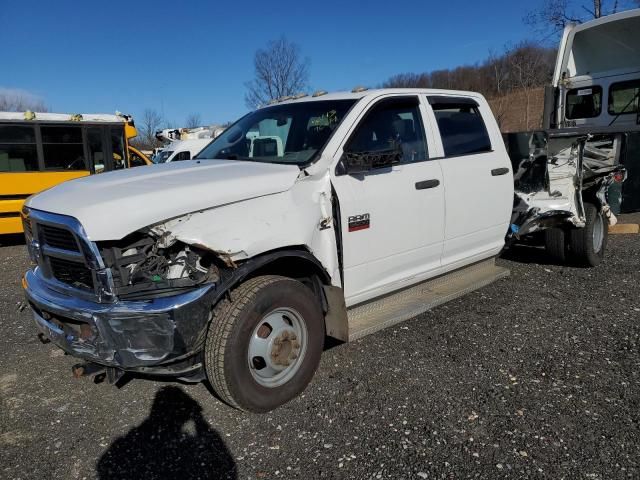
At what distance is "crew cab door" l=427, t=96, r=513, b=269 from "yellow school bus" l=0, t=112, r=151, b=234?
8.39 meters

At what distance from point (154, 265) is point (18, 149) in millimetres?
9033

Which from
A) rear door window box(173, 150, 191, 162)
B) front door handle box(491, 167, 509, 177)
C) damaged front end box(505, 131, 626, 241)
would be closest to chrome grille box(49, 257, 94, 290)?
front door handle box(491, 167, 509, 177)

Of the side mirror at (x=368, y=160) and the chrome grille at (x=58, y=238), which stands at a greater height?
the side mirror at (x=368, y=160)

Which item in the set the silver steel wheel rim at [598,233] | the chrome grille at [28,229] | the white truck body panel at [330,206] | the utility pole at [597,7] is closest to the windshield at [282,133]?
the white truck body panel at [330,206]

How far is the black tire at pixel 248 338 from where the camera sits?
2998 millimetres

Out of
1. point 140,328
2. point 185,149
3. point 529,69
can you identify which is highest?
point 529,69

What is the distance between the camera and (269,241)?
314 cm

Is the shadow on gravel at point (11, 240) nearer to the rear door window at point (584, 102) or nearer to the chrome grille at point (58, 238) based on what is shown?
the chrome grille at point (58, 238)

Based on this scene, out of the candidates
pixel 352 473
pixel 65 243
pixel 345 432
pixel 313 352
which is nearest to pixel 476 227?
pixel 313 352

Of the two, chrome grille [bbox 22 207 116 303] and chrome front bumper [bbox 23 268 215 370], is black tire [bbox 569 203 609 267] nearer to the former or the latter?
chrome front bumper [bbox 23 268 215 370]

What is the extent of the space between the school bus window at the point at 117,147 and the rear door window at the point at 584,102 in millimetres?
9575

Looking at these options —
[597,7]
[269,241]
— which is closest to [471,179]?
[269,241]

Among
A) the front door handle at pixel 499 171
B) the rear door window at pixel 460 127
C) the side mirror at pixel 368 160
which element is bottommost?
→ the front door handle at pixel 499 171

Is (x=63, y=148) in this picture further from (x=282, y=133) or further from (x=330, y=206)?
(x=330, y=206)
